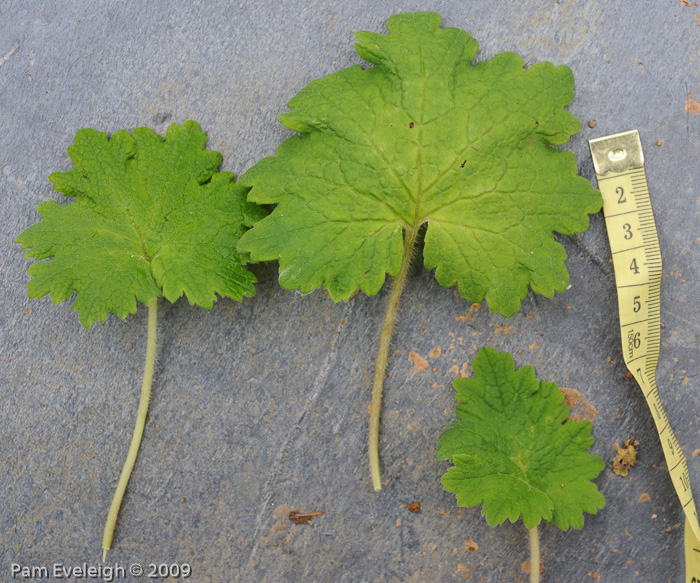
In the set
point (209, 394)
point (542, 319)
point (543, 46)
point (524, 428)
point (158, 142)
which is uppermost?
point (543, 46)

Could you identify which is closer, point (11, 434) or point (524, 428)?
point (524, 428)

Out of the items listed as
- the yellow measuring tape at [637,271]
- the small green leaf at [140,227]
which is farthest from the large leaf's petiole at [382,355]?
the yellow measuring tape at [637,271]

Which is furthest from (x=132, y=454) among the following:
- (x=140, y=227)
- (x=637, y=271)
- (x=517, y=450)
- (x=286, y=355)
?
(x=637, y=271)

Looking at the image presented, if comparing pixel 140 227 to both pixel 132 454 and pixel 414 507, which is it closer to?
pixel 132 454

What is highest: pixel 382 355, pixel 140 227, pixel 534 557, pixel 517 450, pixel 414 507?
pixel 140 227

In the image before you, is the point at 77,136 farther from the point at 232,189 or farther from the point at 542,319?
the point at 542,319

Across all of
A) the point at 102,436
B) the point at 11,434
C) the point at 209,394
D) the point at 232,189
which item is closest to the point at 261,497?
the point at 209,394
